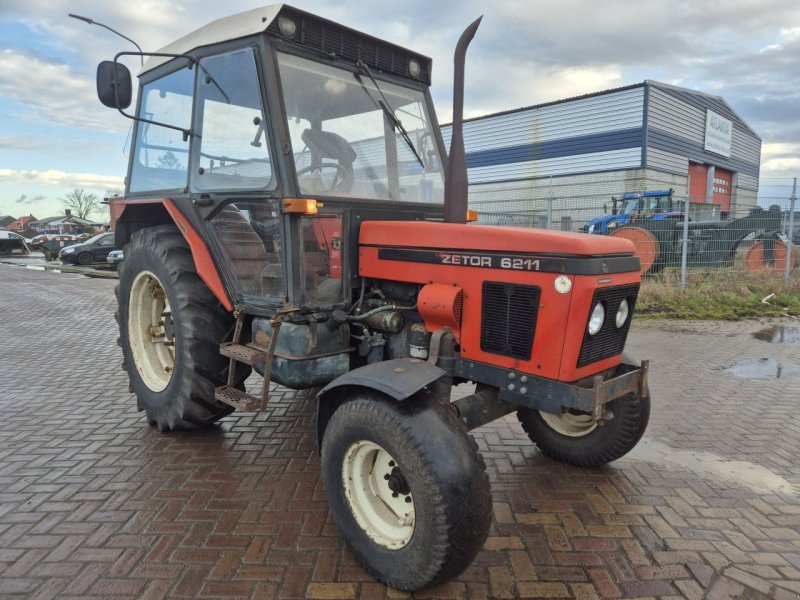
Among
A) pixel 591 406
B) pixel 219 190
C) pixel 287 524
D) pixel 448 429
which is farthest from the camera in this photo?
pixel 219 190

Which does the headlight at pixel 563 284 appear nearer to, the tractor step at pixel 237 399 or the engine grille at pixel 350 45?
the tractor step at pixel 237 399

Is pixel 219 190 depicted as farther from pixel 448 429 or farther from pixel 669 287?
pixel 669 287

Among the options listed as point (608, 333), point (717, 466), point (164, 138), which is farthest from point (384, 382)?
point (164, 138)

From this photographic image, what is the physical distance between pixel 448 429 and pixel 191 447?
2.19 meters

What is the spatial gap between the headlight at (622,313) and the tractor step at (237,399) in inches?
75.2

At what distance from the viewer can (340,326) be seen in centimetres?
305

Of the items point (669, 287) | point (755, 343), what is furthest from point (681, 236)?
point (755, 343)

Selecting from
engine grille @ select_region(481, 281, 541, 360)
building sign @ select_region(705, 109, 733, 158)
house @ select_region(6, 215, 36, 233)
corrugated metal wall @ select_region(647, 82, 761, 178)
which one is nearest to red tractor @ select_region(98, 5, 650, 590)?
engine grille @ select_region(481, 281, 541, 360)

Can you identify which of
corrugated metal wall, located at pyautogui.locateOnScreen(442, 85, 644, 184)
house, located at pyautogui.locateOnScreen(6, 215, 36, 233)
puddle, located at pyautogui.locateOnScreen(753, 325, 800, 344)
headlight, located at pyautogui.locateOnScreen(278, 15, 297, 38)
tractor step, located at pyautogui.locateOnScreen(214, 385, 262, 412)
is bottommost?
puddle, located at pyautogui.locateOnScreen(753, 325, 800, 344)

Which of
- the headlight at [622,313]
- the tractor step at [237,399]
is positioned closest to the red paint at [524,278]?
the headlight at [622,313]

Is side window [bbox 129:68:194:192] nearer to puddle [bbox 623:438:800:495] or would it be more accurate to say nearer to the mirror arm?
the mirror arm

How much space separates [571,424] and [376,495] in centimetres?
147

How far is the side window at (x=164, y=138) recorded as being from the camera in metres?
3.55

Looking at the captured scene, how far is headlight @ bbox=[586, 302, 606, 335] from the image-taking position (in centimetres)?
244
